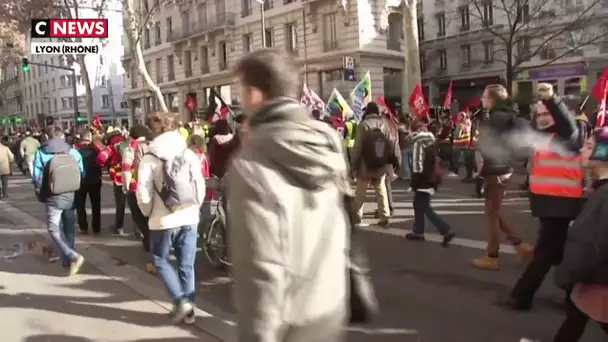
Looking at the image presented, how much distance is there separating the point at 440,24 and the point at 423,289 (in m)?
40.3

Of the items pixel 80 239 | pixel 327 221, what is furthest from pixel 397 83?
pixel 327 221

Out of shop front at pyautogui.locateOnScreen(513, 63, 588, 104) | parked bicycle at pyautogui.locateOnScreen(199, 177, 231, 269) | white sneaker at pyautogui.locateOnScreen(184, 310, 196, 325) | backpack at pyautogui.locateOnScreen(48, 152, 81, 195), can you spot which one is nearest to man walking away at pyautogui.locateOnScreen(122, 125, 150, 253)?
backpack at pyautogui.locateOnScreen(48, 152, 81, 195)

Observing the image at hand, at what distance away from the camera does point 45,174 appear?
23.2ft

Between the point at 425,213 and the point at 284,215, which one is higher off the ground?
the point at 284,215

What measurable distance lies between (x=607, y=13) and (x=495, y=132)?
31.8 metres

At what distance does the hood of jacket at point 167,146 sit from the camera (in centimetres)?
497

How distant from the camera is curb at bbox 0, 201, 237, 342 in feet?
16.4

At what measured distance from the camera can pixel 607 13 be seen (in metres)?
33.2

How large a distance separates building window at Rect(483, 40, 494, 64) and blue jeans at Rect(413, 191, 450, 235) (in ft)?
113

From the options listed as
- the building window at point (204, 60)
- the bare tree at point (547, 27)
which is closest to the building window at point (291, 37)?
the building window at point (204, 60)

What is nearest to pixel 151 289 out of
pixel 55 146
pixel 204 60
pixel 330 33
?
pixel 55 146

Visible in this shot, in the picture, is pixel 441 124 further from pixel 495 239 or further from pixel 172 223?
pixel 172 223

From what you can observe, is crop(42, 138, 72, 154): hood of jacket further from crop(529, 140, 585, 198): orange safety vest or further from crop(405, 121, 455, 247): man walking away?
crop(529, 140, 585, 198): orange safety vest

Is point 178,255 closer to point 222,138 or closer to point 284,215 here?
point 222,138
